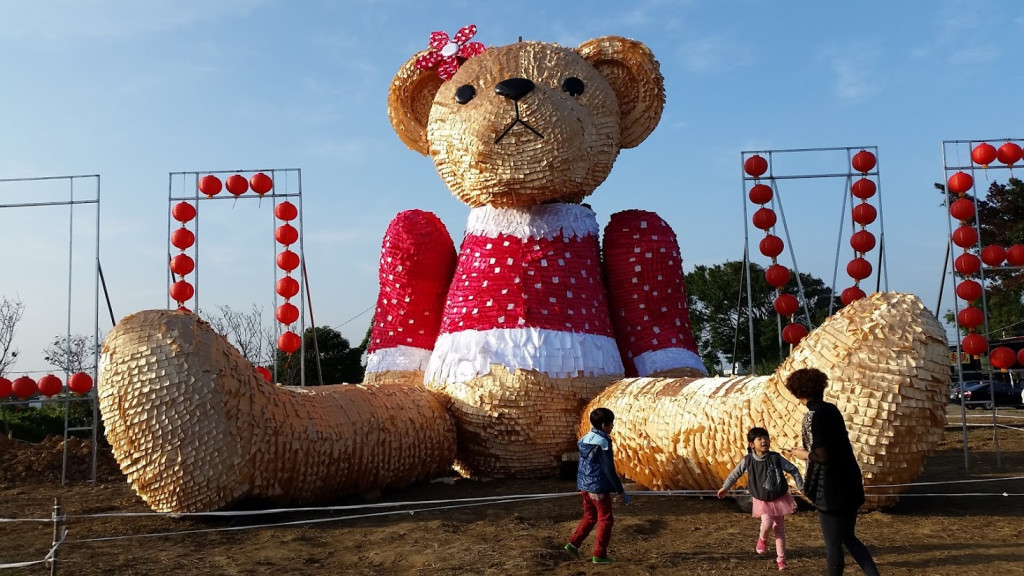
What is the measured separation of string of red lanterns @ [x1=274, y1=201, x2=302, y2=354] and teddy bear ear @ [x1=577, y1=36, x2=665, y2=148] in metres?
2.87

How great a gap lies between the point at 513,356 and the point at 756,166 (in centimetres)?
306

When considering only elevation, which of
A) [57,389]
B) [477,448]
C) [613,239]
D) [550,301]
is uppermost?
[613,239]

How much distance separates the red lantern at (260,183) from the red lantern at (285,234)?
1.07 feet

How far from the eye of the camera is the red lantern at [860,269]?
657 cm

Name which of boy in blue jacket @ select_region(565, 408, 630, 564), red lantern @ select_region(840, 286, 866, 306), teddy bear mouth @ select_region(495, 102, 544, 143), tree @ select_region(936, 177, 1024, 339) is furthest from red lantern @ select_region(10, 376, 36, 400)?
tree @ select_region(936, 177, 1024, 339)

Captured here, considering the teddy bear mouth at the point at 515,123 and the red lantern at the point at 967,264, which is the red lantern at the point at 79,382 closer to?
the teddy bear mouth at the point at 515,123

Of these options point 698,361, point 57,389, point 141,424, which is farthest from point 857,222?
point 57,389

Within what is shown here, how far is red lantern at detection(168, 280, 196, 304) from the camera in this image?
677 cm

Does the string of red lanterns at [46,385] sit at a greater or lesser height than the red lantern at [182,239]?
lesser

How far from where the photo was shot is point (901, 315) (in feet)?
11.4

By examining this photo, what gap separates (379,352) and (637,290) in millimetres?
1670

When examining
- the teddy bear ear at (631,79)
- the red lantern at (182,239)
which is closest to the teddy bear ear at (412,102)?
the teddy bear ear at (631,79)

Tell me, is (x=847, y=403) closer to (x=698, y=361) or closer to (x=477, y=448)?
(x=698, y=361)

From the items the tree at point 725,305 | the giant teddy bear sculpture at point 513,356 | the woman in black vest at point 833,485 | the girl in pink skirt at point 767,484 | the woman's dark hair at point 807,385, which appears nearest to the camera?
the woman in black vest at point 833,485
